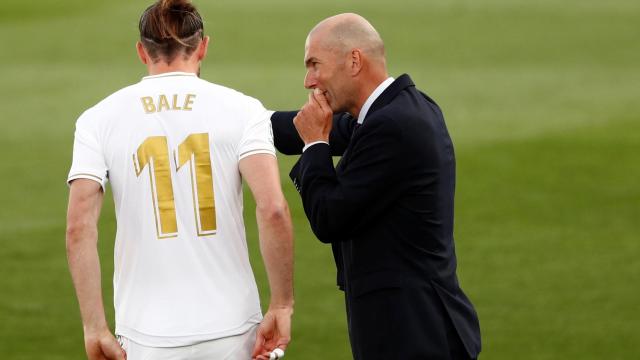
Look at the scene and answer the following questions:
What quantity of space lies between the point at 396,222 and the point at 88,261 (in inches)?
38.1

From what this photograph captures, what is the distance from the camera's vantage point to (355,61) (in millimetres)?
4016

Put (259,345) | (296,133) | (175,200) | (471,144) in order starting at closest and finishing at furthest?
(175,200) < (259,345) < (296,133) < (471,144)

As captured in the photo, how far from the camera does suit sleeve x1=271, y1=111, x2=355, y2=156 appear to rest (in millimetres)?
4559

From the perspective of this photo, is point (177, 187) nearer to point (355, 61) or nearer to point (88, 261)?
point (88, 261)

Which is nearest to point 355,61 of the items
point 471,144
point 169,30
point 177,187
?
point 169,30

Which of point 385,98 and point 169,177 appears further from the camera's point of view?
point 385,98

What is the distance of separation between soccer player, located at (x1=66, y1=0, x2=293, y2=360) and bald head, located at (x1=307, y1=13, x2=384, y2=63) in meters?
0.48

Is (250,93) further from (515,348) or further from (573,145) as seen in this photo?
(515,348)

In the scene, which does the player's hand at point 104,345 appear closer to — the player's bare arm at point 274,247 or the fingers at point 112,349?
the fingers at point 112,349

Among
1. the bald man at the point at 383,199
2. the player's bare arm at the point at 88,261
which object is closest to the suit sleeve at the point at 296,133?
the bald man at the point at 383,199

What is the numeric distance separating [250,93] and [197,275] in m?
8.41

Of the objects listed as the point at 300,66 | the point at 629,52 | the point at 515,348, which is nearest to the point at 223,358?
the point at 515,348

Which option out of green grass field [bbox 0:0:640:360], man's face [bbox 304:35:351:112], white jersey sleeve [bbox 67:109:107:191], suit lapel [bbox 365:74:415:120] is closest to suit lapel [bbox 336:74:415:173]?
suit lapel [bbox 365:74:415:120]

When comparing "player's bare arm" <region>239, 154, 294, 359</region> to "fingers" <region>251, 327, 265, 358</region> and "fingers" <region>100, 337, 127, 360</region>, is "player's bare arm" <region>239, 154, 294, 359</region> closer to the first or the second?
"fingers" <region>251, 327, 265, 358</region>
